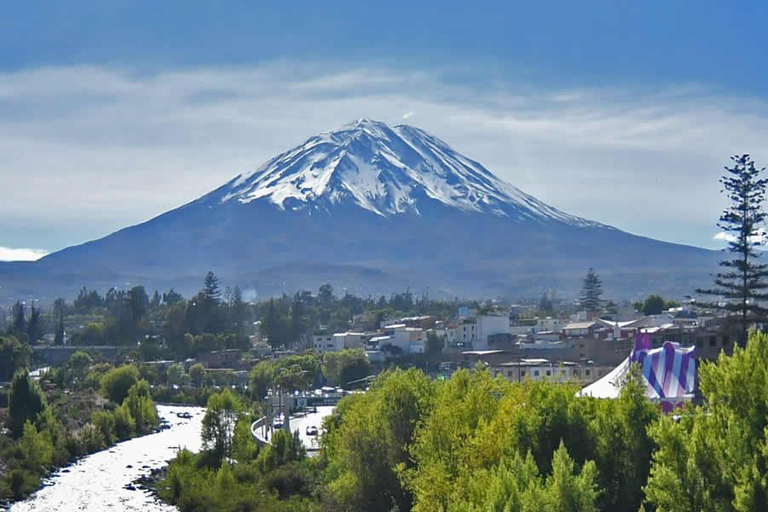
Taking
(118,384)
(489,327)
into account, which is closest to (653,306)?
(489,327)

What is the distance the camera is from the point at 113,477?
2170 inches

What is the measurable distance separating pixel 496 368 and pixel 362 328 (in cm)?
6085

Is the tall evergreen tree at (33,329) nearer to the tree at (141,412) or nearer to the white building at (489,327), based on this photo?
the white building at (489,327)

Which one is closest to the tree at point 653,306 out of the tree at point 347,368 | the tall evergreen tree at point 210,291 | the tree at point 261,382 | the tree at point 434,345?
the tree at point 434,345

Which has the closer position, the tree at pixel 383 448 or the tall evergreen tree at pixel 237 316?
the tree at pixel 383 448

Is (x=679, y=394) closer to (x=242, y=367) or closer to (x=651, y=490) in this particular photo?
(x=651, y=490)

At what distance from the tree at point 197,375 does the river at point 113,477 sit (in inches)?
959

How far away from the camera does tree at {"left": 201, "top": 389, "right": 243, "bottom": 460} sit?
188ft

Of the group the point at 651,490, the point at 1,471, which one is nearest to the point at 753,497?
the point at 651,490

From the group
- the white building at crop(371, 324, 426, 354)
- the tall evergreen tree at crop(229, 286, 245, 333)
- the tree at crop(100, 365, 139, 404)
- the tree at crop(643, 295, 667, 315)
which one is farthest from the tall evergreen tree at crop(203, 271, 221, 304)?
the tree at crop(643, 295, 667, 315)

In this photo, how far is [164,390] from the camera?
319 ft

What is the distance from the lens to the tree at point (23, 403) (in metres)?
65.5

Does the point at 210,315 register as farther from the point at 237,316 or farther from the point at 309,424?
the point at 309,424

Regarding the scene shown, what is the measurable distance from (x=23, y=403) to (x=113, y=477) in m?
13.5
